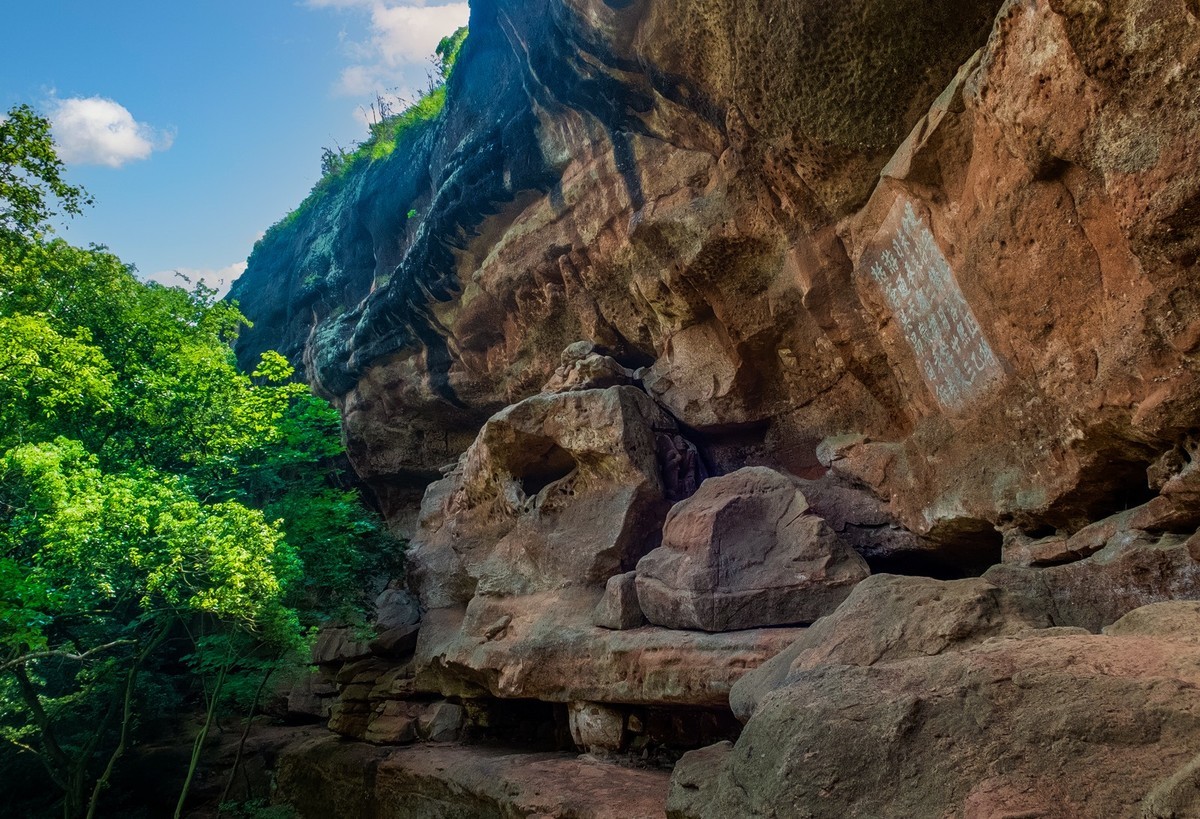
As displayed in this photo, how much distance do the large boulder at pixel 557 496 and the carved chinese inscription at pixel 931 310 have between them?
3767mm

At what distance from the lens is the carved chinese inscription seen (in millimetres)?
6242

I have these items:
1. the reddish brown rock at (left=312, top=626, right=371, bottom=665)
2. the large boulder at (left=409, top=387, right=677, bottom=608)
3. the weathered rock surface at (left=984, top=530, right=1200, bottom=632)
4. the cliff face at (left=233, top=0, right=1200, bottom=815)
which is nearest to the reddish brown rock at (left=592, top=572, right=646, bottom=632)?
the cliff face at (left=233, top=0, right=1200, bottom=815)

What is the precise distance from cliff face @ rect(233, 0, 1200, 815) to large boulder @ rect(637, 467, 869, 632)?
35mm

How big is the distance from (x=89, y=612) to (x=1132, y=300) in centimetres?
1097

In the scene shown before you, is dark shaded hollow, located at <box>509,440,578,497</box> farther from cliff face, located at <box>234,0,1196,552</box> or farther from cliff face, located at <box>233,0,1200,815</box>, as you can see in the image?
cliff face, located at <box>234,0,1196,552</box>

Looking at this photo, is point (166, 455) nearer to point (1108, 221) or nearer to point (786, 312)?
point (786, 312)

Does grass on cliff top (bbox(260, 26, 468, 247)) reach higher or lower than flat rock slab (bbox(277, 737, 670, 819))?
higher

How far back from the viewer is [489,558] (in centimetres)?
1058

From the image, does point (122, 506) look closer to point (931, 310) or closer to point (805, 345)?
point (805, 345)

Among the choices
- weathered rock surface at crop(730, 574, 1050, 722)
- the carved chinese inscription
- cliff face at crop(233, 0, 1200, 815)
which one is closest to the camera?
cliff face at crop(233, 0, 1200, 815)

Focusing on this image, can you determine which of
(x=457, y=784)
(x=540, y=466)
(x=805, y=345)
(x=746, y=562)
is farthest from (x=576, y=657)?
(x=805, y=345)

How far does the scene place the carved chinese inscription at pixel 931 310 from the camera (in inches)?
246

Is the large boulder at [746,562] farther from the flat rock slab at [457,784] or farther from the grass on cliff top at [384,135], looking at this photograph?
the grass on cliff top at [384,135]

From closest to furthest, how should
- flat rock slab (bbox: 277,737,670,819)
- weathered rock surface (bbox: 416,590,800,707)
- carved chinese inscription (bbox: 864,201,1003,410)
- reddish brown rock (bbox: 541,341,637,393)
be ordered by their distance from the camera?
carved chinese inscription (bbox: 864,201,1003,410)
flat rock slab (bbox: 277,737,670,819)
weathered rock surface (bbox: 416,590,800,707)
reddish brown rock (bbox: 541,341,637,393)
